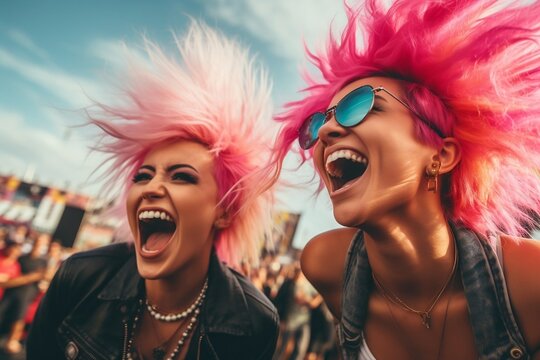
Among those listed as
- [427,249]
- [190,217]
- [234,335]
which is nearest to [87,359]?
[234,335]

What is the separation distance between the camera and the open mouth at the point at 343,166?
1.53 meters

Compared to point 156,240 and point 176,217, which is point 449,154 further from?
point 156,240

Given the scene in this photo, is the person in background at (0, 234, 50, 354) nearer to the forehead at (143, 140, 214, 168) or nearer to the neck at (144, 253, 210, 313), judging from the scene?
the neck at (144, 253, 210, 313)

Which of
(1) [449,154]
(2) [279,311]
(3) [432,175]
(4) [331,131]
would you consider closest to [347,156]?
(4) [331,131]

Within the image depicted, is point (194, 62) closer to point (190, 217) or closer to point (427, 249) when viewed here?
point (190, 217)

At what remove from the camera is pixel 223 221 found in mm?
2338

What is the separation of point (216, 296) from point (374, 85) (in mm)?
1542

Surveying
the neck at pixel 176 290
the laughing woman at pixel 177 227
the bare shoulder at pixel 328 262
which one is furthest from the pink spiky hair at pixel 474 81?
the neck at pixel 176 290

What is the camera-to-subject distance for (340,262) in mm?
1916

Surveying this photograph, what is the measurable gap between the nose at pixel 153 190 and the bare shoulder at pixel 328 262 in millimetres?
912

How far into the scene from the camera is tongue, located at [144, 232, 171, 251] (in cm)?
225

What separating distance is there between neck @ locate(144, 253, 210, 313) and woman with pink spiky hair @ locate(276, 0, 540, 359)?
0.95m

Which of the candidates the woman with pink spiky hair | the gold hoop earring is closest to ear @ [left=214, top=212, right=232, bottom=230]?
the woman with pink spiky hair

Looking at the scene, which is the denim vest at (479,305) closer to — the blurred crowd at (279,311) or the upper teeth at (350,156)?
the upper teeth at (350,156)
